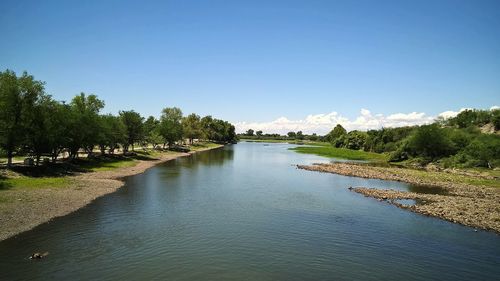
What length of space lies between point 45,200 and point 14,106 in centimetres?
2418

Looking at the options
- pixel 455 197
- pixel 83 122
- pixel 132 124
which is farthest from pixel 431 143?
pixel 83 122

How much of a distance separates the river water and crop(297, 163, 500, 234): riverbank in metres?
2.92

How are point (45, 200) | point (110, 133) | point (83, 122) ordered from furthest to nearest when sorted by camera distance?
point (110, 133), point (83, 122), point (45, 200)

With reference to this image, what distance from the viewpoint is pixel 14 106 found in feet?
188

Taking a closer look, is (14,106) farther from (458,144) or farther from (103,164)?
(458,144)

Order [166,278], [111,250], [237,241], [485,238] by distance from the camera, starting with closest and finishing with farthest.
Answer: [166,278] → [111,250] → [237,241] → [485,238]

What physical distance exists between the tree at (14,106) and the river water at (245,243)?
2080cm

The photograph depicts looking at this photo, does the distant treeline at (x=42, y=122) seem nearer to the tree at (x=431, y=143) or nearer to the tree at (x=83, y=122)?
the tree at (x=83, y=122)

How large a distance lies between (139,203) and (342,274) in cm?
2897

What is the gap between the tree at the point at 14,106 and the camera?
55.3 m

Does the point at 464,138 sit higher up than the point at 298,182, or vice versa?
the point at 464,138

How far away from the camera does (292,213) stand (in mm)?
43312

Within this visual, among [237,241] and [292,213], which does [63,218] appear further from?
[292,213]

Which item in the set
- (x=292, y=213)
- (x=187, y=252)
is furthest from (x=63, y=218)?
(x=292, y=213)
